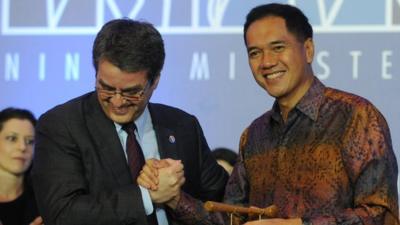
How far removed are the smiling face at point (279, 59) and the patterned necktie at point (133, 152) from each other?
38cm

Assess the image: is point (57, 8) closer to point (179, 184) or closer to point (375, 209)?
point (179, 184)

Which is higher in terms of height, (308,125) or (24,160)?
(308,125)

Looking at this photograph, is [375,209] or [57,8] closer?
[375,209]

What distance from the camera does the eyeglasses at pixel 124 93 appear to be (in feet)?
8.28

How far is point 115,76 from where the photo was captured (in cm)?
250

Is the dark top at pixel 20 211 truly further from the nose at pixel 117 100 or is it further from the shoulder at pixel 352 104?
the shoulder at pixel 352 104

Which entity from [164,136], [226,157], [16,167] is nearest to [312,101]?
[164,136]

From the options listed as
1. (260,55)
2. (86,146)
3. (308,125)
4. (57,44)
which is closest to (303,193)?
(308,125)

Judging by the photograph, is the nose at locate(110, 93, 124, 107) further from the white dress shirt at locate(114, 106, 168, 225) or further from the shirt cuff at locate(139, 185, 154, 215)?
the shirt cuff at locate(139, 185, 154, 215)

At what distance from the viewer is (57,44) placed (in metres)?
4.12

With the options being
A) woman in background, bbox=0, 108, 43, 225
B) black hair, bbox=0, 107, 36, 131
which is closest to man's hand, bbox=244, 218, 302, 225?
woman in background, bbox=0, 108, 43, 225

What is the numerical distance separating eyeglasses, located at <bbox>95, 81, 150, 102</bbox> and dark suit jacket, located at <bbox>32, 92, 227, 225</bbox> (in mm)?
105

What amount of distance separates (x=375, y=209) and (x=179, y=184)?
50 centimetres

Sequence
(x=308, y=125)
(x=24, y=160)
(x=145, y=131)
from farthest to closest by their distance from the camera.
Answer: (x=24, y=160) → (x=145, y=131) → (x=308, y=125)
